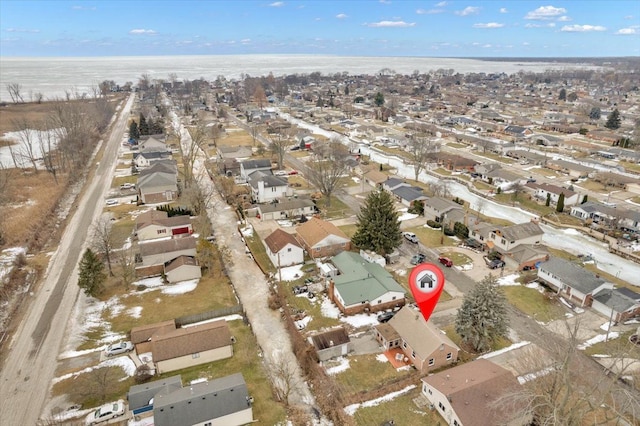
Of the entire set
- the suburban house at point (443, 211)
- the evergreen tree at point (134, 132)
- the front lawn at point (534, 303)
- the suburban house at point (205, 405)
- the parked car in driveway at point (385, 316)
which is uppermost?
the evergreen tree at point (134, 132)

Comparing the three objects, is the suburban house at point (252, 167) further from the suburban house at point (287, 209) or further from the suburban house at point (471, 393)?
the suburban house at point (471, 393)

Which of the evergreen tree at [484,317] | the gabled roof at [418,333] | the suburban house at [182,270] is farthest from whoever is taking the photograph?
the suburban house at [182,270]

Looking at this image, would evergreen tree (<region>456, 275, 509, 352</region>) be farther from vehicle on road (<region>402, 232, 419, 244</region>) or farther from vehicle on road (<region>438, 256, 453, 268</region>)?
vehicle on road (<region>402, 232, 419, 244</region>)

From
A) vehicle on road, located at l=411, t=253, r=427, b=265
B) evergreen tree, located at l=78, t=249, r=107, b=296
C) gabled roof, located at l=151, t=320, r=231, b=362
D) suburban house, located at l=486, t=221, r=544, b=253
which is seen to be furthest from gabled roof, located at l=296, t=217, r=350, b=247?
evergreen tree, located at l=78, t=249, r=107, b=296

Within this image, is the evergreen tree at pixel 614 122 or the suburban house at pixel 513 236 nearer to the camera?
the suburban house at pixel 513 236

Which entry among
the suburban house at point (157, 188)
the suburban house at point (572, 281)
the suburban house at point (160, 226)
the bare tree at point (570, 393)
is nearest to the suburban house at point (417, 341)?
the bare tree at point (570, 393)

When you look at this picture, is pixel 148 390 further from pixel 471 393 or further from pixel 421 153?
pixel 421 153
